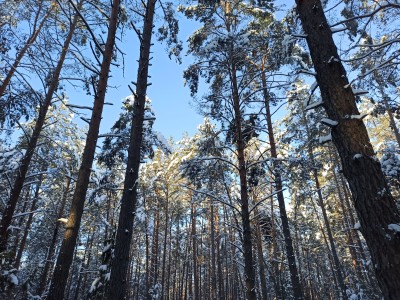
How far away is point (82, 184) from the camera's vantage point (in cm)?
601

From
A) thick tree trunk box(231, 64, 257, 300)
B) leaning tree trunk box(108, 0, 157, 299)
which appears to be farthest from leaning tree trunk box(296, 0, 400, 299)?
thick tree trunk box(231, 64, 257, 300)

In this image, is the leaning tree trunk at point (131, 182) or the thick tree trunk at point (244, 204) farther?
the thick tree trunk at point (244, 204)

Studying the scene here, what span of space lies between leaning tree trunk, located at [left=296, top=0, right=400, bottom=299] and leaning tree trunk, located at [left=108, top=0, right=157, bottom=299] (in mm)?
3624

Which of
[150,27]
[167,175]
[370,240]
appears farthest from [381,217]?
[167,175]

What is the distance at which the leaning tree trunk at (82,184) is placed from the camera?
521 cm

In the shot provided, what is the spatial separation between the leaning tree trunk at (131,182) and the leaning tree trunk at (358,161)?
362 centimetres

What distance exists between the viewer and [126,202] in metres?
5.47

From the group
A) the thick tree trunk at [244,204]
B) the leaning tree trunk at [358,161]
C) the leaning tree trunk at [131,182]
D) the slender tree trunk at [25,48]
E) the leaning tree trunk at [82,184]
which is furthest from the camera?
the slender tree trunk at [25,48]

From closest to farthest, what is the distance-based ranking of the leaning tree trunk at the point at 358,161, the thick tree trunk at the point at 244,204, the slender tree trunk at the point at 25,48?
the leaning tree trunk at the point at 358,161 < the thick tree trunk at the point at 244,204 < the slender tree trunk at the point at 25,48

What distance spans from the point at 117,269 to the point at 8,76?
886cm

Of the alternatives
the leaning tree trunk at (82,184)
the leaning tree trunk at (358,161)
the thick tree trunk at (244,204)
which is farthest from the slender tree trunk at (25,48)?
the leaning tree trunk at (358,161)

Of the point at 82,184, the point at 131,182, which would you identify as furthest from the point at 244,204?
the point at 82,184

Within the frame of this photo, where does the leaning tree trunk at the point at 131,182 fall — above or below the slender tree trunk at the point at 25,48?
below

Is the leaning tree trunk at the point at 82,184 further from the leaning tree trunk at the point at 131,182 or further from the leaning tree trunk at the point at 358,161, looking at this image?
the leaning tree trunk at the point at 358,161
